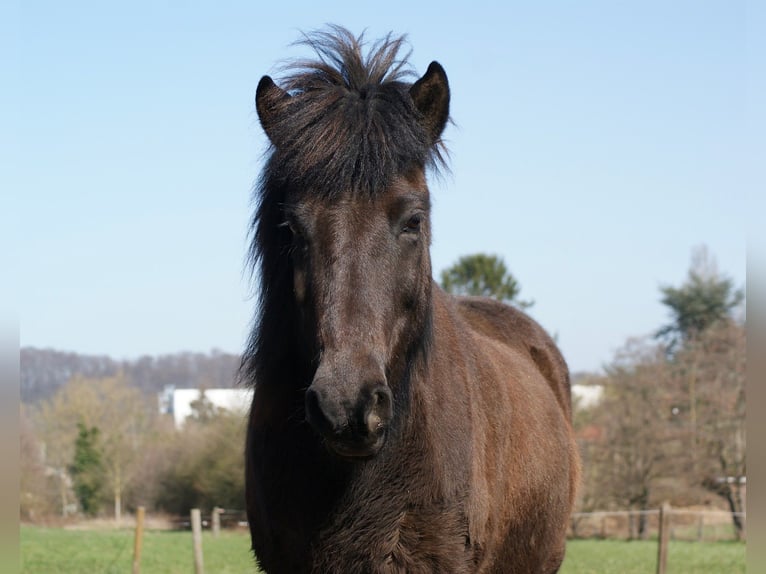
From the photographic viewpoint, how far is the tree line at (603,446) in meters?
37.0

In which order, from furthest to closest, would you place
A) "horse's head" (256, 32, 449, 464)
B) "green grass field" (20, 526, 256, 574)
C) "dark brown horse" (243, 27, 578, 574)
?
"green grass field" (20, 526, 256, 574) < "dark brown horse" (243, 27, 578, 574) < "horse's head" (256, 32, 449, 464)

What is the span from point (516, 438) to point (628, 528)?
110 ft

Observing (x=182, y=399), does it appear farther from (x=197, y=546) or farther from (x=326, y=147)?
(x=326, y=147)

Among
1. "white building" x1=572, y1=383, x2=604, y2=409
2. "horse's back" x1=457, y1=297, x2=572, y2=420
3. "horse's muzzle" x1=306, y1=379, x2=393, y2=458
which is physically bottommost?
"white building" x1=572, y1=383, x2=604, y2=409

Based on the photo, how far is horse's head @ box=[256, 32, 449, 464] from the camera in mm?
3254

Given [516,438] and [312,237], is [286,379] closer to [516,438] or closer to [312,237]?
[312,237]

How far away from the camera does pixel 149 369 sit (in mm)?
106812

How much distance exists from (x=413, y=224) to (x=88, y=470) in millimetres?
44031

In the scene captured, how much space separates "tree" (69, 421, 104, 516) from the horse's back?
39.9 m

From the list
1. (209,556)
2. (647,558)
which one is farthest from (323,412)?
(647,558)

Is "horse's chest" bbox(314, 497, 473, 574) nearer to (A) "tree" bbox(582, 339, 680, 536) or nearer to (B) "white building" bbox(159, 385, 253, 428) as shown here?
(A) "tree" bbox(582, 339, 680, 536)

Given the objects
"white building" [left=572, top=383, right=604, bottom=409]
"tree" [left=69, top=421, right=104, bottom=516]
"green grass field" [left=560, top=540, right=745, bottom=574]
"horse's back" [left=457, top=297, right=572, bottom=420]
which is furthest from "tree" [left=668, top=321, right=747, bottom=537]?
"horse's back" [left=457, top=297, right=572, bottom=420]

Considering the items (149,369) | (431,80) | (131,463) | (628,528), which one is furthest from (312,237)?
(149,369)

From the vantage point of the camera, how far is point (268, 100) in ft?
13.6
